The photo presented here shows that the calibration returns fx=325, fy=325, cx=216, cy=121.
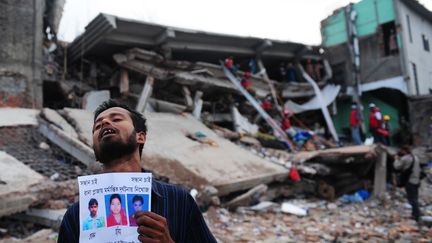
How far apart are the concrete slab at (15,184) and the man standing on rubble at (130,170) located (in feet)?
9.40


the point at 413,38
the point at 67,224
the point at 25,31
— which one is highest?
the point at 413,38

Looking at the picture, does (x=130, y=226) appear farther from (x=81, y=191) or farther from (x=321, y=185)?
(x=321, y=185)

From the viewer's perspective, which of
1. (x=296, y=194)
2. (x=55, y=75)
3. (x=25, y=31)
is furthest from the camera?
(x=55, y=75)

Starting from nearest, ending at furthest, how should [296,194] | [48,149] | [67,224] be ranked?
[67,224] → [48,149] → [296,194]

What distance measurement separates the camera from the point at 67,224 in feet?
4.42

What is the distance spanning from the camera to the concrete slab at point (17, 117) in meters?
6.03

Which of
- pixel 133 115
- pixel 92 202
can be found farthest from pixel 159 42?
pixel 92 202

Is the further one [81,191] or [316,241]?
[316,241]

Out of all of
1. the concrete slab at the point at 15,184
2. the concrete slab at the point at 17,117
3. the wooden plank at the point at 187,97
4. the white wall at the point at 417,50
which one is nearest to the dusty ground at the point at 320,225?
the concrete slab at the point at 15,184

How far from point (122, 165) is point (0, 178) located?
3505 mm

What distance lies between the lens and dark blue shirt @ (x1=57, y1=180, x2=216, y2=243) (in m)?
1.33

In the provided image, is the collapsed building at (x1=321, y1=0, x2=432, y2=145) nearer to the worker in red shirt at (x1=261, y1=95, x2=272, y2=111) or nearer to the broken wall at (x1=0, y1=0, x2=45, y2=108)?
the worker in red shirt at (x1=261, y1=95, x2=272, y2=111)

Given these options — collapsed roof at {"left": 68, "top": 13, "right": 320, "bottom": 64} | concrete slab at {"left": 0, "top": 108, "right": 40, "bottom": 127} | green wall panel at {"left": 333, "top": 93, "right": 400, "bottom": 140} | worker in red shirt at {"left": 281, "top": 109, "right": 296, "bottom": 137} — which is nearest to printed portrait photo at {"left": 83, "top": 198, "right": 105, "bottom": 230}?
concrete slab at {"left": 0, "top": 108, "right": 40, "bottom": 127}

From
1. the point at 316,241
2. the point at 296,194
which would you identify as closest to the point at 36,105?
the point at 296,194
